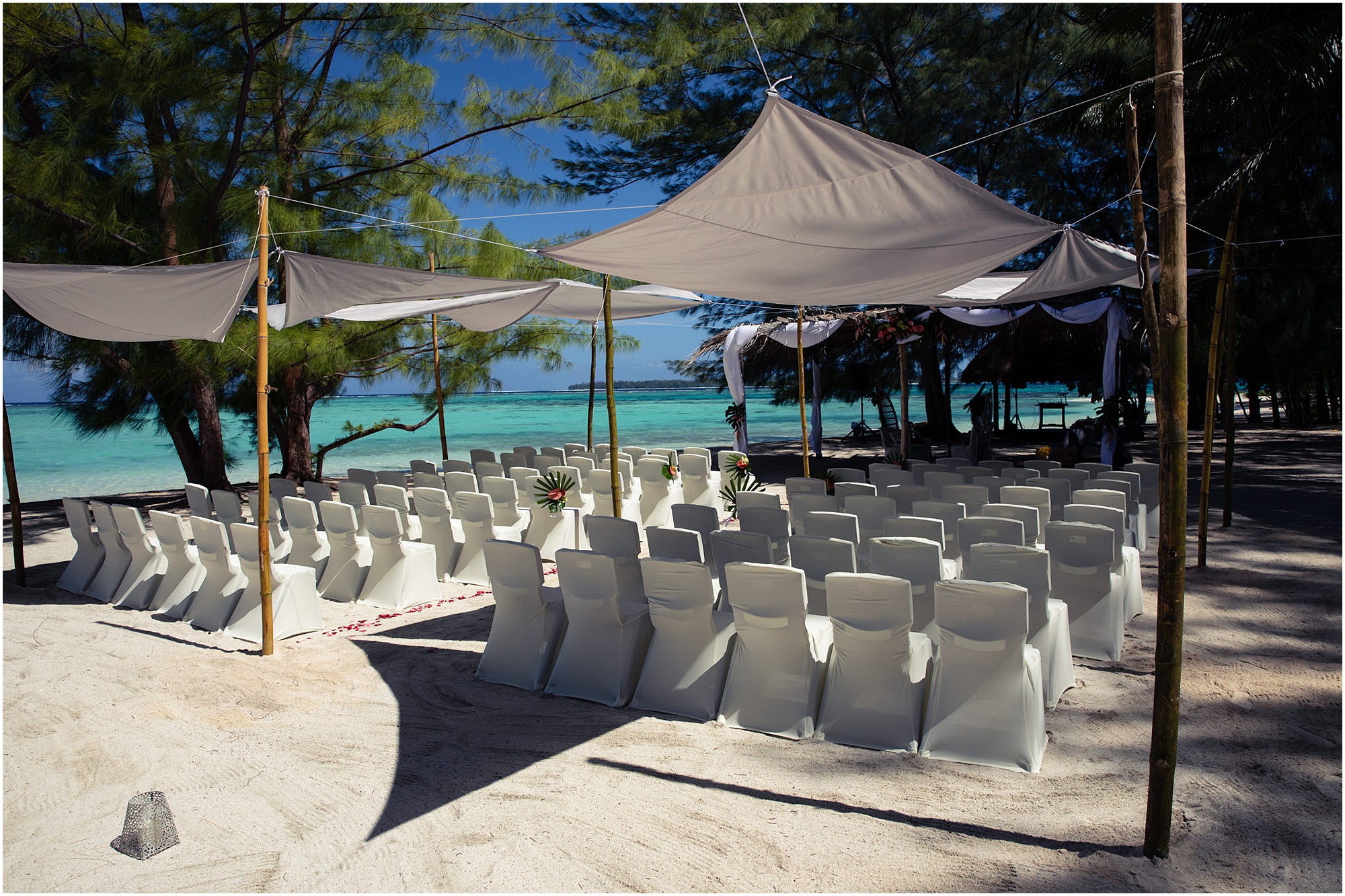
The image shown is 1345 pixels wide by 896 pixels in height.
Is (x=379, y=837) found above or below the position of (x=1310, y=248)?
below

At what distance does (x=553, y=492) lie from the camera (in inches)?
270

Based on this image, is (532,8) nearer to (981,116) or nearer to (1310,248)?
(981,116)

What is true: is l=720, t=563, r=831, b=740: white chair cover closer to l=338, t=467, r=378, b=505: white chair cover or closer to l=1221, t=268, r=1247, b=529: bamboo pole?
l=1221, t=268, r=1247, b=529: bamboo pole

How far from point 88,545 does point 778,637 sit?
599cm

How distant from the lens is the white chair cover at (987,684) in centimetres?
315

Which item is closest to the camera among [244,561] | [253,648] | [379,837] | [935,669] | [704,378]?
[379,837]

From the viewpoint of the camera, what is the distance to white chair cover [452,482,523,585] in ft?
21.1

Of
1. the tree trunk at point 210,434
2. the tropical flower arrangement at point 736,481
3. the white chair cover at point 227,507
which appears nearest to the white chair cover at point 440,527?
the white chair cover at point 227,507

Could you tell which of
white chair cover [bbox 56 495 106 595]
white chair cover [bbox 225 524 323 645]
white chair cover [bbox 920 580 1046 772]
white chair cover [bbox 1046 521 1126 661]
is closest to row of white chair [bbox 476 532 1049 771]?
white chair cover [bbox 920 580 1046 772]

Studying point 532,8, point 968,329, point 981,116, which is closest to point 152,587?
point 532,8

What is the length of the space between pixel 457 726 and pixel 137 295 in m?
3.88

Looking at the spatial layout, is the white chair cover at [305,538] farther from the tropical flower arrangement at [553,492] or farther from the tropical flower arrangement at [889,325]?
the tropical flower arrangement at [889,325]

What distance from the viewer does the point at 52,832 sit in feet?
9.25

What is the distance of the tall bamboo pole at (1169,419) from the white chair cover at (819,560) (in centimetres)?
184
